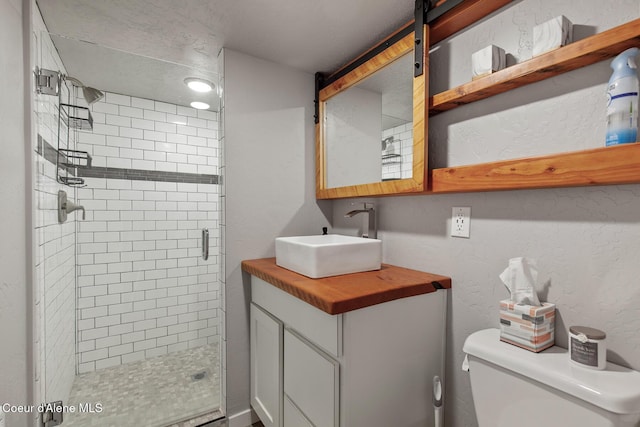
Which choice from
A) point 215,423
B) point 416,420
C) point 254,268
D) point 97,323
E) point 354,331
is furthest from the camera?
point 97,323

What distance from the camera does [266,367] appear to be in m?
1.55

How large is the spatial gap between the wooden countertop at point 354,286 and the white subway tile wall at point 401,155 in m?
0.48

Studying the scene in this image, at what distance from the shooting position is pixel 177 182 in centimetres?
248

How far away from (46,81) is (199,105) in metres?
1.16

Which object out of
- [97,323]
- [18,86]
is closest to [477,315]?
[18,86]

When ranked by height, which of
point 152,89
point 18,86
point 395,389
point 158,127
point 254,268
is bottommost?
point 395,389

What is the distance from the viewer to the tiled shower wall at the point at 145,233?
7.11 feet

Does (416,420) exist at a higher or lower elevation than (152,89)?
lower

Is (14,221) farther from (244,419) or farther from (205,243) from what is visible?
(244,419)

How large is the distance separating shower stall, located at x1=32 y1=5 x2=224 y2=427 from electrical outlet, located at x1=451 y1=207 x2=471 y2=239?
1304mm

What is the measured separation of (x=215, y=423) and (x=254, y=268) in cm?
98

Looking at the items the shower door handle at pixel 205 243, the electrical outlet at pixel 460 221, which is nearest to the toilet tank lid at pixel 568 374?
the electrical outlet at pixel 460 221

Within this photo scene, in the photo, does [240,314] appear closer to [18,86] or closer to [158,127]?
[18,86]

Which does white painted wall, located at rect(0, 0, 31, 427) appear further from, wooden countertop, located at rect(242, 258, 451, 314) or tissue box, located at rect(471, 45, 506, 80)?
tissue box, located at rect(471, 45, 506, 80)
